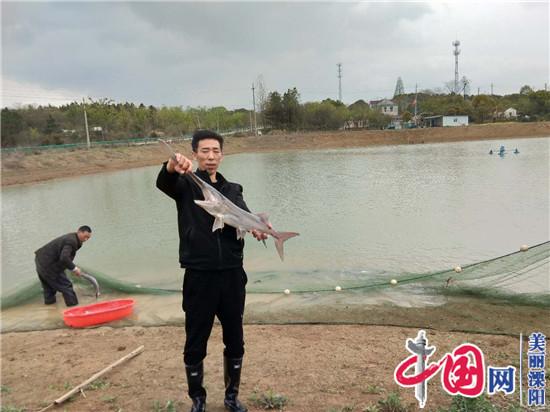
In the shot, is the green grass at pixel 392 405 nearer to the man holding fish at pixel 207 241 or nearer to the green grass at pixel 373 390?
the green grass at pixel 373 390

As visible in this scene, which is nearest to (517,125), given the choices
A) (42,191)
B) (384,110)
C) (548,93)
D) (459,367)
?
(548,93)

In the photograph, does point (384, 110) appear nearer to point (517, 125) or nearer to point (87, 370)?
point (517, 125)

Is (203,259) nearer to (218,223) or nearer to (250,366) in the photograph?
(218,223)

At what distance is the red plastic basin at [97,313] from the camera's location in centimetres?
633

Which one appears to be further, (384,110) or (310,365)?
(384,110)

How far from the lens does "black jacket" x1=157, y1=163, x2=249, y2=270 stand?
3.12 meters

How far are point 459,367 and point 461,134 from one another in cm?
6360

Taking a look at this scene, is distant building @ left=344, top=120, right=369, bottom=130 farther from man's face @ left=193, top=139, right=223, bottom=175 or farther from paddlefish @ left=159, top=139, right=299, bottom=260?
paddlefish @ left=159, top=139, right=299, bottom=260

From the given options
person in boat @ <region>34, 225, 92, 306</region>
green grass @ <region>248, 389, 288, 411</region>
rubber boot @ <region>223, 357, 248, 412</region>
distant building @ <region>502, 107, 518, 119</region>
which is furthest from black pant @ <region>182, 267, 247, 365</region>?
distant building @ <region>502, 107, 518, 119</region>

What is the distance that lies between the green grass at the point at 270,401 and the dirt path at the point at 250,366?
4cm

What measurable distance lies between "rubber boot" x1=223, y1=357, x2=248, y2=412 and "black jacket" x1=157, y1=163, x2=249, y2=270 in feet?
2.79

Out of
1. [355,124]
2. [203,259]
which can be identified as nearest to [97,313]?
[203,259]

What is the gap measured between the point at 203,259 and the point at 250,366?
1.82 m

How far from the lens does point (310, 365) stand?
171 inches
